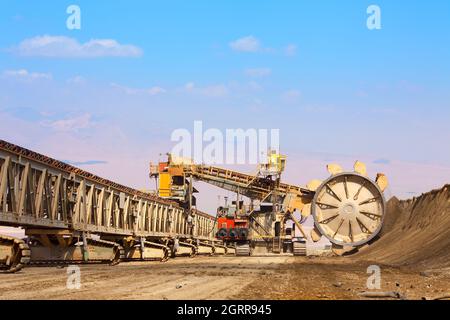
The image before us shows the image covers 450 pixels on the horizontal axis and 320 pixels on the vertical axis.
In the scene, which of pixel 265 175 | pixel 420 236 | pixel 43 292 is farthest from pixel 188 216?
pixel 43 292

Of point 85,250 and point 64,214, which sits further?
point 85,250

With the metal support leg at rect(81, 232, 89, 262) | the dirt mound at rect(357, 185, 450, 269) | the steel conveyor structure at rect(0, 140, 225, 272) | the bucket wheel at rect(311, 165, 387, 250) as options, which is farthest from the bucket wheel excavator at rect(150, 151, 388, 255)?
the metal support leg at rect(81, 232, 89, 262)

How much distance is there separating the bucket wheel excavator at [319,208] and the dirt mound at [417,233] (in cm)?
251

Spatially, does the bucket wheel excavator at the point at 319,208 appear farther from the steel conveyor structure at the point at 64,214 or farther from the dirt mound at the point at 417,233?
the steel conveyor structure at the point at 64,214

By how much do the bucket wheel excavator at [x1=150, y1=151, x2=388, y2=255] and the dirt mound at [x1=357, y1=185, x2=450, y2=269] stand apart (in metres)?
2.51

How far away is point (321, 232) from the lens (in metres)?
Answer: 64.2

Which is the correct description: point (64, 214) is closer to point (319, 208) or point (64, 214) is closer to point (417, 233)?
point (417, 233)

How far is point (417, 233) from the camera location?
4888cm

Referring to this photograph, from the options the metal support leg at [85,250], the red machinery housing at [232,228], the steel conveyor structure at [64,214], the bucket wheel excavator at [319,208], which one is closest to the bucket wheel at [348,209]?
the bucket wheel excavator at [319,208]

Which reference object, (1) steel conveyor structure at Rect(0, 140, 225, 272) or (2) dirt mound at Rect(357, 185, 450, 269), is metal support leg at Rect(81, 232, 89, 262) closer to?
(1) steel conveyor structure at Rect(0, 140, 225, 272)

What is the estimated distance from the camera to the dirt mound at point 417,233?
3401cm

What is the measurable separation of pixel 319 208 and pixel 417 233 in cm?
1698

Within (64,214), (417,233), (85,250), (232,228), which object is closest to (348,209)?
(232,228)
